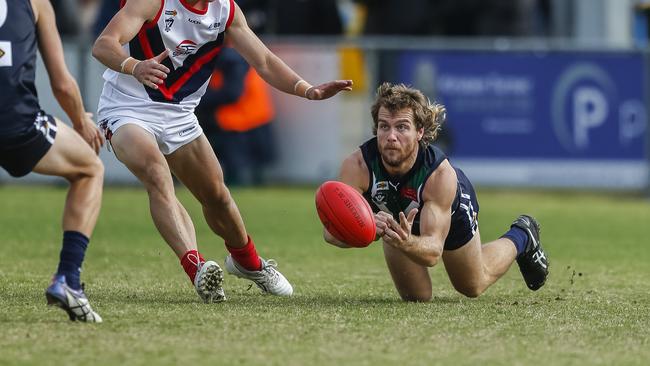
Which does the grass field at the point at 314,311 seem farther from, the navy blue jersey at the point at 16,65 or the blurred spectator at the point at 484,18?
the blurred spectator at the point at 484,18

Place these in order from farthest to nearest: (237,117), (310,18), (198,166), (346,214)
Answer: (310,18), (237,117), (198,166), (346,214)

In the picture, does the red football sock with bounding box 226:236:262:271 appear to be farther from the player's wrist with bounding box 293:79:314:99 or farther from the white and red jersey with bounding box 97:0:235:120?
the player's wrist with bounding box 293:79:314:99

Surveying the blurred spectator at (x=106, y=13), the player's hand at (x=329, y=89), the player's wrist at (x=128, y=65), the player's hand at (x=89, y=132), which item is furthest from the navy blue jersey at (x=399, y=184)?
the blurred spectator at (x=106, y=13)

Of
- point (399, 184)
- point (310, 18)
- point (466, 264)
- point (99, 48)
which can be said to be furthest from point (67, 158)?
point (310, 18)

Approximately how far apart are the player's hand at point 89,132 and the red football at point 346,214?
4.01 ft


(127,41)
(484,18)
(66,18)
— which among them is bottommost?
(484,18)

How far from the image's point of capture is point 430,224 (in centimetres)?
754

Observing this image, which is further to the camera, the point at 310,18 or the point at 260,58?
the point at 310,18

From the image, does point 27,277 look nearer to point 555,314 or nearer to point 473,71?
point 555,314

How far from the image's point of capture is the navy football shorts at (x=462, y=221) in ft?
26.6

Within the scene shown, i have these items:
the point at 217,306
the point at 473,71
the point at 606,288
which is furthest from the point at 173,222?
the point at 473,71

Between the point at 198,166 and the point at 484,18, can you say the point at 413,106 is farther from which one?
the point at 484,18

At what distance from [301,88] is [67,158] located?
1962 mm

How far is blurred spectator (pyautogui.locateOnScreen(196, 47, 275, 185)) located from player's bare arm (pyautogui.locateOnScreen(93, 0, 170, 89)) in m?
8.82
